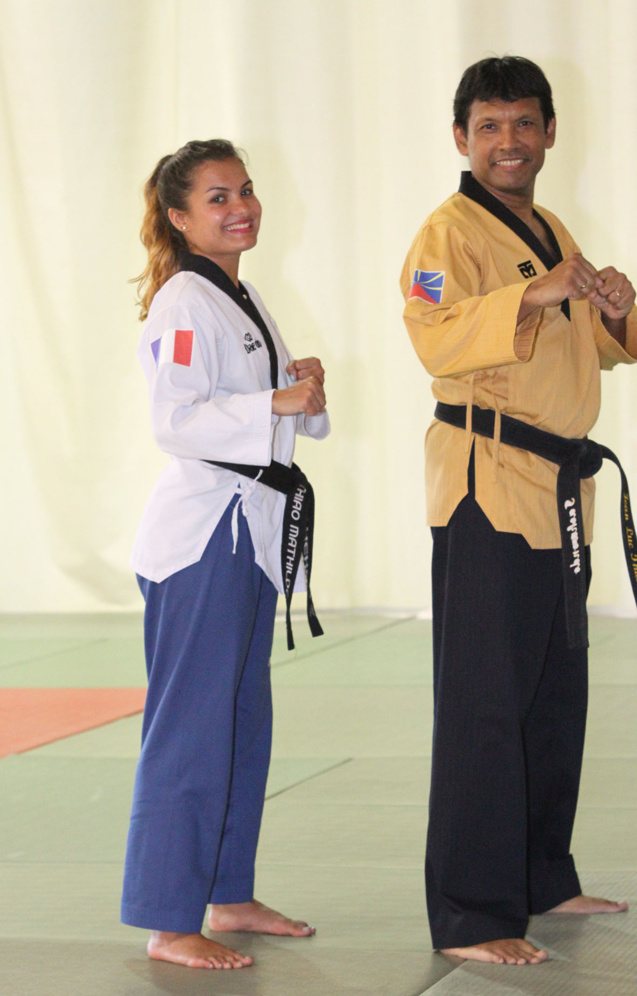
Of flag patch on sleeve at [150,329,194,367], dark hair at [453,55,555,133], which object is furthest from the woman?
dark hair at [453,55,555,133]

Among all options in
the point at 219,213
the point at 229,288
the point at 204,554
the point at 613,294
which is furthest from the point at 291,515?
the point at 613,294

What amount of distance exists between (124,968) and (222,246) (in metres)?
1.30

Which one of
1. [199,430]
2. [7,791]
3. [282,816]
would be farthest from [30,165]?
[199,430]

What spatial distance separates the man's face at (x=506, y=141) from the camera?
222cm

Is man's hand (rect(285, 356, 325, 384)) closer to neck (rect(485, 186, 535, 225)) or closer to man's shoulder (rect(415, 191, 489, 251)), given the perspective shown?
man's shoulder (rect(415, 191, 489, 251))

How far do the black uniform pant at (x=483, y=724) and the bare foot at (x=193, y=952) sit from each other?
0.36 metres

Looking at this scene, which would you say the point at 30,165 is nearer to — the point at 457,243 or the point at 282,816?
the point at 282,816

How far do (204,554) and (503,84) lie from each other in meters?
0.97

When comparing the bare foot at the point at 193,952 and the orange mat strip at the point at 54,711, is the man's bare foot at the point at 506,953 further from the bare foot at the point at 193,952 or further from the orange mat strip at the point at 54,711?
the orange mat strip at the point at 54,711

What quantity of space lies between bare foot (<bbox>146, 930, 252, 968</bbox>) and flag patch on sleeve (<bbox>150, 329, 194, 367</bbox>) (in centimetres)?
100

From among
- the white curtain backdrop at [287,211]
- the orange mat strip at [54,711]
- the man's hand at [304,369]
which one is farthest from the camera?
the white curtain backdrop at [287,211]

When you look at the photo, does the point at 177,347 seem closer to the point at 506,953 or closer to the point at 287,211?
the point at 506,953

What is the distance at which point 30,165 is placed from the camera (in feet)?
24.1

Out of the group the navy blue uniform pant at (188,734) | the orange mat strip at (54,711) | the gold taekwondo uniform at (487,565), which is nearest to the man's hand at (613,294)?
the gold taekwondo uniform at (487,565)
